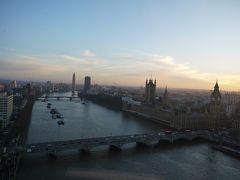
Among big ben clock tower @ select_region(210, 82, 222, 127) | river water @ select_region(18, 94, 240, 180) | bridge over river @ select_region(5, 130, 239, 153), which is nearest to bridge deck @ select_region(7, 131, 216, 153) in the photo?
bridge over river @ select_region(5, 130, 239, 153)

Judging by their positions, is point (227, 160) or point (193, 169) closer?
point (193, 169)

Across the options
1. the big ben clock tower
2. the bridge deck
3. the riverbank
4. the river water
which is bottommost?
the river water

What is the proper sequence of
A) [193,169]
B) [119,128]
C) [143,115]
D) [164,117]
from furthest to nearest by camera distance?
1. [143,115]
2. [164,117]
3. [119,128]
4. [193,169]

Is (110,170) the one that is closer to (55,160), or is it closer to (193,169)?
(55,160)

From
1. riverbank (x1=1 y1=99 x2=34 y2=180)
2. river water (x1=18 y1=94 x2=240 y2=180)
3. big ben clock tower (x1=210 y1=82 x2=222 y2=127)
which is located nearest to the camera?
riverbank (x1=1 y1=99 x2=34 y2=180)

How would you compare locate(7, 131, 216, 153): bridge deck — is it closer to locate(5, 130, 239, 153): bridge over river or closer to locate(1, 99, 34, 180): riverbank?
locate(5, 130, 239, 153): bridge over river

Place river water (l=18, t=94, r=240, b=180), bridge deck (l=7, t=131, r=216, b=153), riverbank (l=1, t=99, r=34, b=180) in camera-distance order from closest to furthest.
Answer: riverbank (l=1, t=99, r=34, b=180)
river water (l=18, t=94, r=240, b=180)
bridge deck (l=7, t=131, r=216, b=153)

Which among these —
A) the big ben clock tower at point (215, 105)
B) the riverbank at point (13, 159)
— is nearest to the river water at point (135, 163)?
the riverbank at point (13, 159)

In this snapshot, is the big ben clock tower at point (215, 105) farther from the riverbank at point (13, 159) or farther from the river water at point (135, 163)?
the riverbank at point (13, 159)

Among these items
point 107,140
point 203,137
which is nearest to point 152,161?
point 107,140
